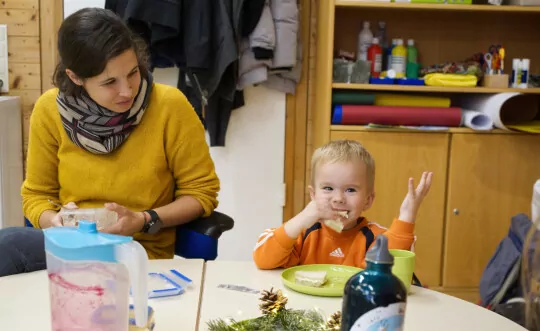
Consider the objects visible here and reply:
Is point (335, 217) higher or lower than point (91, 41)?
lower

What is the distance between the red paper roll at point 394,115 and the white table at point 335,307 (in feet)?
5.46

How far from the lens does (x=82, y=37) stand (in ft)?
5.27

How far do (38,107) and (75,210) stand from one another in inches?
17.5

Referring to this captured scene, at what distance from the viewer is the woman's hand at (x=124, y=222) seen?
5.01 ft

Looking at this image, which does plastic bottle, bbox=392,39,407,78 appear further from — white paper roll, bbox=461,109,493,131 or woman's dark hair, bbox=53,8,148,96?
woman's dark hair, bbox=53,8,148,96

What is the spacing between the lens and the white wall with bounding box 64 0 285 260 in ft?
10.4

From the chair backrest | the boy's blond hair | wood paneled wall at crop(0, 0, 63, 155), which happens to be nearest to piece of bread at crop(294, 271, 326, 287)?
the boy's blond hair

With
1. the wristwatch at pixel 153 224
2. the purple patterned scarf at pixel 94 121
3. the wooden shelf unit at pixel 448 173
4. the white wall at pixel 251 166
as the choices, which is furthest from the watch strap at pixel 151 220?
the white wall at pixel 251 166

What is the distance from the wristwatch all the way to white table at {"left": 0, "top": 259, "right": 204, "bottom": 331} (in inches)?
12.8

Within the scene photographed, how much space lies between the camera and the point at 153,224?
1.69m

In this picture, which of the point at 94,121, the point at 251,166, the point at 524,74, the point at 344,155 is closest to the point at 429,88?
the point at 524,74

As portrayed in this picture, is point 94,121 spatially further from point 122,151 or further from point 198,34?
point 198,34

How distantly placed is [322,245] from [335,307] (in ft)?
1.22

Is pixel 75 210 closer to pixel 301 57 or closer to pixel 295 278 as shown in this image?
pixel 295 278
